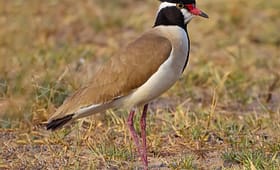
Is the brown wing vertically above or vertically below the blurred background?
above

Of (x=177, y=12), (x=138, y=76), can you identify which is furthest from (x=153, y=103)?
(x=138, y=76)

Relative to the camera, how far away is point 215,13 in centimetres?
846

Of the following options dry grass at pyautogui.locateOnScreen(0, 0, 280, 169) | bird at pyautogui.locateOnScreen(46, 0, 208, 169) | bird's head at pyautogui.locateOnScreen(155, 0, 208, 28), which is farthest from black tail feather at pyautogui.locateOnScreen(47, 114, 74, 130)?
bird's head at pyautogui.locateOnScreen(155, 0, 208, 28)

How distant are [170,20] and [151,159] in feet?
2.73

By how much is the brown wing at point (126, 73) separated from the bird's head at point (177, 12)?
0.45 ft

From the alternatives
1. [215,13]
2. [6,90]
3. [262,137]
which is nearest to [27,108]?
[6,90]

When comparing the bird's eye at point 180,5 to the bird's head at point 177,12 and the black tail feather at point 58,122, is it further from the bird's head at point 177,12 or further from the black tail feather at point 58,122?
the black tail feather at point 58,122

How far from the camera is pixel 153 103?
6.10 metres

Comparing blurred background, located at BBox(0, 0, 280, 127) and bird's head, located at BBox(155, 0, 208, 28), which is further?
blurred background, located at BBox(0, 0, 280, 127)

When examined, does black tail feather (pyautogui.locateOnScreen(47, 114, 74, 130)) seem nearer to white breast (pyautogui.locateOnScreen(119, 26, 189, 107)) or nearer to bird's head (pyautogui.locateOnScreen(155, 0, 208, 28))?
white breast (pyautogui.locateOnScreen(119, 26, 189, 107))

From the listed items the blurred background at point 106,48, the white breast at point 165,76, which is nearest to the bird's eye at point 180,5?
the white breast at point 165,76

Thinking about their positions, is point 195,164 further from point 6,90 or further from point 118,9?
point 118,9

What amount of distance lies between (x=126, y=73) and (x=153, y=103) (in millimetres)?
1706

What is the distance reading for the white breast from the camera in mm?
4320
